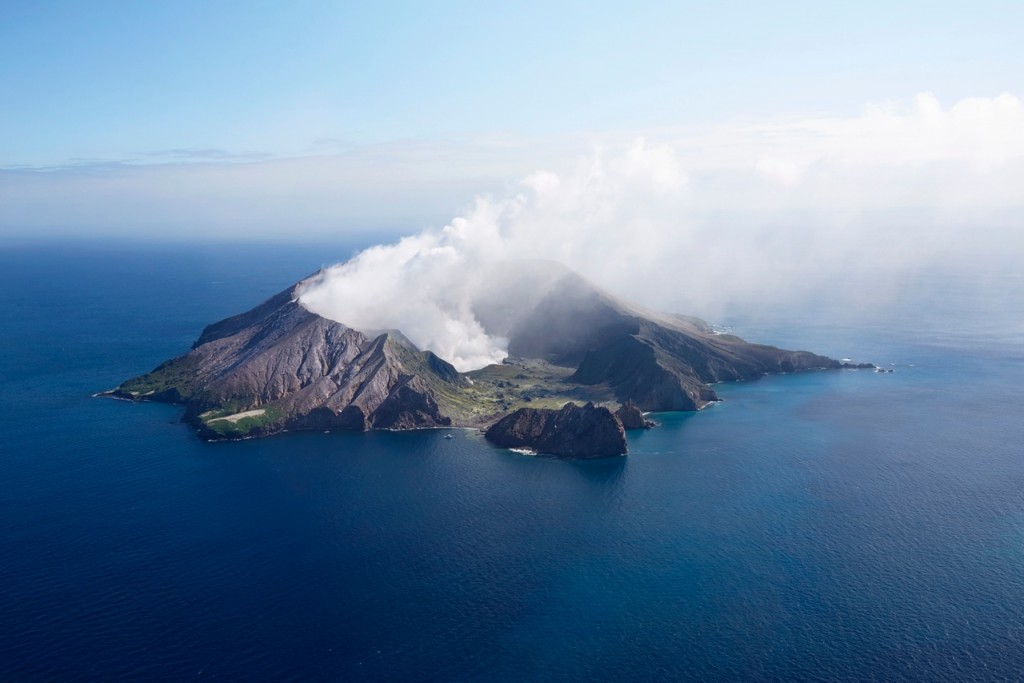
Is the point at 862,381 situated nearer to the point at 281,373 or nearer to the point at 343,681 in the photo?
the point at 281,373

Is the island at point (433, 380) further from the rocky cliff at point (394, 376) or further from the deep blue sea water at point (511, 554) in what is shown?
the deep blue sea water at point (511, 554)

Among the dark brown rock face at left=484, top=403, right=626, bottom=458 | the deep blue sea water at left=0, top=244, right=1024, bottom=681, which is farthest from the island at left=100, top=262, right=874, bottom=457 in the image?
the deep blue sea water at left=0, top=244, right=1024, bottom=681

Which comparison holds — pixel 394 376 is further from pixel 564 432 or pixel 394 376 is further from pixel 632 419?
pixel 632 419

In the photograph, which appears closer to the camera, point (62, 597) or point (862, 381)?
point (62, 597)

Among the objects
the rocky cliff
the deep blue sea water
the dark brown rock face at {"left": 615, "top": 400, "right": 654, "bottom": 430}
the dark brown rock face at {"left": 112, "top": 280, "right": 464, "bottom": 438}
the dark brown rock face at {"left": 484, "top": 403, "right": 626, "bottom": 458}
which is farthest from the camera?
the rocky cliff

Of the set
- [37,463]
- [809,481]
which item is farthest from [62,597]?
[809,481]

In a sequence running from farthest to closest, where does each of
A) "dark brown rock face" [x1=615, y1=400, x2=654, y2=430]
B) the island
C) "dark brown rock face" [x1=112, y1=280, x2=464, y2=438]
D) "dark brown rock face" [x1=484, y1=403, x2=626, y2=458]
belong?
"dark brown rock face" [x1=615, y1=400, x2=654, y2=430], "dark brown rock face" [x1=112, y1=280, x2=464, y2=438], the island, "dark brown rock face" [x1=484, y1=403, x2=626, y2=458]

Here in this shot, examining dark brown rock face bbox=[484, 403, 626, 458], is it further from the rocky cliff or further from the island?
the rocky cliff
